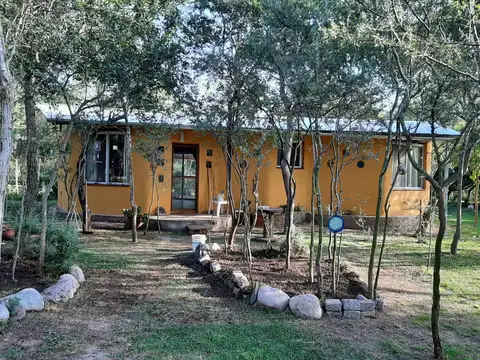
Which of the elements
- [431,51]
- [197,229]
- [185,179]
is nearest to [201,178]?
[185,179]

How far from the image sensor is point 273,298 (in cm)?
488

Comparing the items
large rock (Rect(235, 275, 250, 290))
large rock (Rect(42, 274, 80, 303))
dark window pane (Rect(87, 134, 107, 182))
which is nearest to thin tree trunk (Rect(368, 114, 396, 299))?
large rock (Rect(235, 275, 250, 290))

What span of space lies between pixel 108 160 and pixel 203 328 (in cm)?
834

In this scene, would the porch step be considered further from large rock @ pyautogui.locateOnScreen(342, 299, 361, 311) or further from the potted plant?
large rock @ pyautogui.locateOnScreen(342, 299, 361, 311)

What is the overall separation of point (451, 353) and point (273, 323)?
169 cm

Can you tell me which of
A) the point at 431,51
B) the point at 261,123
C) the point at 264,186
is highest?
the point at 431,51

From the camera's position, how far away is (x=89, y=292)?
212 inches

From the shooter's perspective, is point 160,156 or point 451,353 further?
point 160,156

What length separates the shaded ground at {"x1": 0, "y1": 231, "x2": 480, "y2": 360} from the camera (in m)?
3.68

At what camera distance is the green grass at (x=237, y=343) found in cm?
362

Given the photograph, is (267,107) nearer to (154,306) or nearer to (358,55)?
(358,55)

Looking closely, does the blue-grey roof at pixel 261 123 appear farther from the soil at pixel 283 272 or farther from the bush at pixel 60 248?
the bush at pixel 60 248

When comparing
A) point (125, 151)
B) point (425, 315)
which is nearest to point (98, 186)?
point (125, 151)

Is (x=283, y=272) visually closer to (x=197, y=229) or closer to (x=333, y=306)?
(x=333, y=306)
